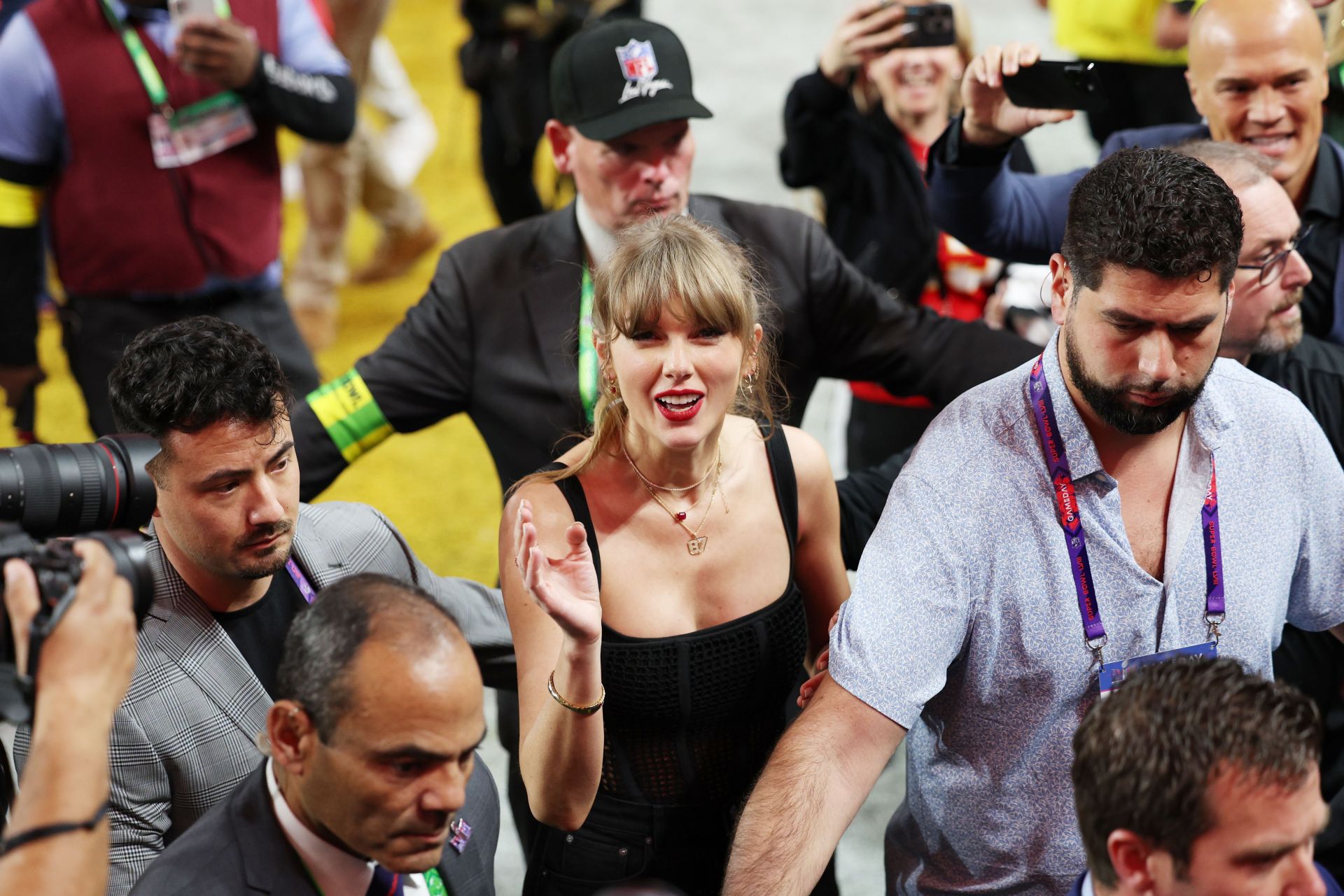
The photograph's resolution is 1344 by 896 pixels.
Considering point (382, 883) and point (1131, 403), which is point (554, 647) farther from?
point (1131, 403)

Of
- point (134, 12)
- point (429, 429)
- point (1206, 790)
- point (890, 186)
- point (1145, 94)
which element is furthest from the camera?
point (429, 429)

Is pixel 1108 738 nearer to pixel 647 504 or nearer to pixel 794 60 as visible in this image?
pixel 647 504

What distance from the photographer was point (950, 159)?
3025 millimetres

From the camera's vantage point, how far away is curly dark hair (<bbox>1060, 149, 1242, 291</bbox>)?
2027mm

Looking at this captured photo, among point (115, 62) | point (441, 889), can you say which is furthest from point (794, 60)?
point (441, 889)

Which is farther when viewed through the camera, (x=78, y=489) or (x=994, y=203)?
(x=994, y=203)

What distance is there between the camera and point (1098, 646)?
6.97 ft

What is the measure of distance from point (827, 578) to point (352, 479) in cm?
309

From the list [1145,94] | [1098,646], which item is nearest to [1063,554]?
[1098,646]

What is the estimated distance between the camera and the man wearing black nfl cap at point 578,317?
291 cm

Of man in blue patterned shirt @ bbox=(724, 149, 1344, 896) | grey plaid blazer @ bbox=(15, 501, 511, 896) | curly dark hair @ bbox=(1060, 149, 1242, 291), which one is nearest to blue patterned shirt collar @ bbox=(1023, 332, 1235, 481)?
man in blue patterned shirt @ bbox=(724, 149, 1344, 896)

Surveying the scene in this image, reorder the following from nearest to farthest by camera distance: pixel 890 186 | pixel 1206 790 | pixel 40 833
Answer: pixel 40 833, pixel 1206 790, pixel 890 186

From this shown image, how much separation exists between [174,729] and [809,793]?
0.92 m

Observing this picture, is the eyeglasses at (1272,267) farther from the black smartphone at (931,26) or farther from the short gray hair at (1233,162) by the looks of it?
the black smartphone at (931,26)
